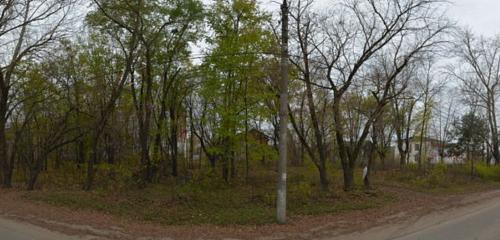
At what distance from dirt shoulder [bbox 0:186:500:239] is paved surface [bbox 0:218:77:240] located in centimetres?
34

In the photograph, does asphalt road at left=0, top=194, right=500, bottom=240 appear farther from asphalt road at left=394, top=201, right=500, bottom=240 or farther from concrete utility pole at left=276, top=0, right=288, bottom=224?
concrete utility pole at left=276, top=0, right=288, bottom=224

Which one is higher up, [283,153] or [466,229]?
[283,153]

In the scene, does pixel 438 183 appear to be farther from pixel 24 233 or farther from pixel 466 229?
pixel 24 233

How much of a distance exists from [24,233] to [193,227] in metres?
4.52

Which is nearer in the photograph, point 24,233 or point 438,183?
point 24,233

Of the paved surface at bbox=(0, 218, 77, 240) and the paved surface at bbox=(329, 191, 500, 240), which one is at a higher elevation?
the paved surface at bbox=(0, 218, 77, 240)

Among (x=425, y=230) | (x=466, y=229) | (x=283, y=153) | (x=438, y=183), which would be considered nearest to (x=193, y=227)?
(x=283, y=153)

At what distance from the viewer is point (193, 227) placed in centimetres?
1321

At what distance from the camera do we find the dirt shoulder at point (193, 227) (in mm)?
11617

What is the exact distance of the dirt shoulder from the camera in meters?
11.6

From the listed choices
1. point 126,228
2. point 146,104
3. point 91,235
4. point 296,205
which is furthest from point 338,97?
point 91,235

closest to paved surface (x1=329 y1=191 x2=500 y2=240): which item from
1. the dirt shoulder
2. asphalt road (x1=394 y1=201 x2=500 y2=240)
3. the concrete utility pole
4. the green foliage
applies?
asphalt road (x1=394 y1=201 x2=500 y2=240)

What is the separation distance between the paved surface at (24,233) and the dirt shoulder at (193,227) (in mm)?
335

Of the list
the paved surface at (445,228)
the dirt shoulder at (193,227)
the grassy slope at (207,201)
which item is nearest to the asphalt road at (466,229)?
the paved surface at (445,228)
